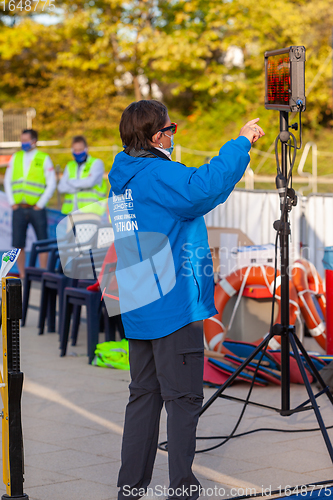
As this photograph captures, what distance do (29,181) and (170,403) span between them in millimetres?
7104

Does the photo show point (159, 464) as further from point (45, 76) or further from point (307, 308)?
point (45, 76)

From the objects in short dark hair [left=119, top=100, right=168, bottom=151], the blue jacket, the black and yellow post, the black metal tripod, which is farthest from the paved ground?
short dark hair [left=119, top=100, right=168, bottom=151]

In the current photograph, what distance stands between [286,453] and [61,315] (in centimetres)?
319

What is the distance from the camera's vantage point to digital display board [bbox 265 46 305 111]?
3499mm

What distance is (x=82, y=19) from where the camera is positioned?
2459 centimetres

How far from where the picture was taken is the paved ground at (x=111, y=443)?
11.1ft

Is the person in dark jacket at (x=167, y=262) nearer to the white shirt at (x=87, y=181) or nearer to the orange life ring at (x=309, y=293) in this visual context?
the orange life ring at (x=309, y=293)

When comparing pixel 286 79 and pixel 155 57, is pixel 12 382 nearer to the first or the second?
pixel 286 79

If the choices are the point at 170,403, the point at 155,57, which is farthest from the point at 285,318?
the point at 155,57

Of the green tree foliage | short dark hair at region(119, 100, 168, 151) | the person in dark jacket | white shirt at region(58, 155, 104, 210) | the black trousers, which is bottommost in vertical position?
the black trousers

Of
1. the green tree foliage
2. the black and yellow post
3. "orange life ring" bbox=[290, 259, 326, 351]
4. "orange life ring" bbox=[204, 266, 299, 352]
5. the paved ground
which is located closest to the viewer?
the black and yellow post

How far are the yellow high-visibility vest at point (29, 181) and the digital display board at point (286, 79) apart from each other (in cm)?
632

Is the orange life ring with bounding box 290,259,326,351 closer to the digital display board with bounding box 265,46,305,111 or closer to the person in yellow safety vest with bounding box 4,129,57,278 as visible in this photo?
the digital display board with bounding box 265,46,305,111

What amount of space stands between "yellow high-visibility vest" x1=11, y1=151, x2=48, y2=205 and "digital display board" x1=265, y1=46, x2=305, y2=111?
6324 millimetres
